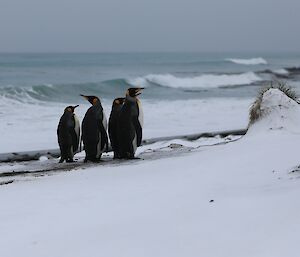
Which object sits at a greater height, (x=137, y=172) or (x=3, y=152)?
(x=137, y=172)

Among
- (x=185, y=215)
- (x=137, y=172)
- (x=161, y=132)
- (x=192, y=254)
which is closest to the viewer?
(x=192, y=254)

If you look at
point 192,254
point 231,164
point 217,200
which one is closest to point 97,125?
point 231,164

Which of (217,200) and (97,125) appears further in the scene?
(97,125)

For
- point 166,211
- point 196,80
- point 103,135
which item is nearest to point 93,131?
point 103,135

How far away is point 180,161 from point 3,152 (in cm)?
582

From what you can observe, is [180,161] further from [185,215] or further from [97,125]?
[97,125]

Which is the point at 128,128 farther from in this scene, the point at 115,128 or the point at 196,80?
the point at 196,80

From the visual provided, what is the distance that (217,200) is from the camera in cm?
369

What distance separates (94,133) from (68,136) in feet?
1.88

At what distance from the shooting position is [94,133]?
8195 mm

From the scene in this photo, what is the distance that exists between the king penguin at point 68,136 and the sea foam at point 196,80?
28120mm

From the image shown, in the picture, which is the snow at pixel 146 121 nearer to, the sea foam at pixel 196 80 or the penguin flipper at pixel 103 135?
the penguin flipper at pixel 103 135

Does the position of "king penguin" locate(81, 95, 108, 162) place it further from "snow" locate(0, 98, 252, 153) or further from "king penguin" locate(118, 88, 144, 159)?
"snow" locate(0, 98, 252, 153)

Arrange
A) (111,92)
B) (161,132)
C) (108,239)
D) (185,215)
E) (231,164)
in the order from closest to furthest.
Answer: (108,239)
(185,215)
(231,164)
(161,132)
(111,92)
